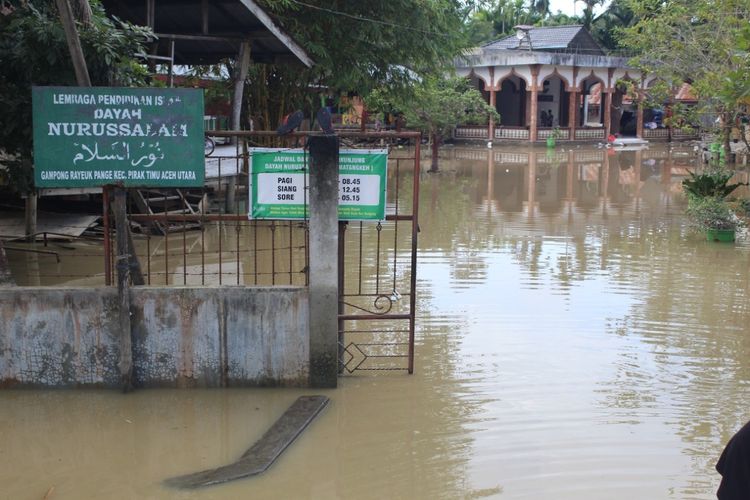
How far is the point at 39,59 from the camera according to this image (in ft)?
25.8

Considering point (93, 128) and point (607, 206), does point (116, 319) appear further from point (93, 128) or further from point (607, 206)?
point (607, 206)

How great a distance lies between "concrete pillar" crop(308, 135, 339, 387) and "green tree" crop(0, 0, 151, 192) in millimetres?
2553

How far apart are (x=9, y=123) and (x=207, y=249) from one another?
556cm

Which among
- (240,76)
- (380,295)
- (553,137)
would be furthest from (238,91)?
(553,137)

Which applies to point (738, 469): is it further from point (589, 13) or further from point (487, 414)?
point (589, 13)

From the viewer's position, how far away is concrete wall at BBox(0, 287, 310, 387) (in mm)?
6441

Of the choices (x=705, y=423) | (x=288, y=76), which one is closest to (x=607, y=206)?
(x=288, y=76)

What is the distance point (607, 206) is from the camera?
19.9 m

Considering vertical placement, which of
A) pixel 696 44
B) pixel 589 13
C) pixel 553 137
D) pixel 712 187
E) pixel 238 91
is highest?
pixel 589 13

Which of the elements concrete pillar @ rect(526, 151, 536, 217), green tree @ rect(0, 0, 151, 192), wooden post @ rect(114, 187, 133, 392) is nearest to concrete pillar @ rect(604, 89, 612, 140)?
concrete pillar @ rect(526, 151, 536, 217)

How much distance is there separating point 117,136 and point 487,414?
3.70m

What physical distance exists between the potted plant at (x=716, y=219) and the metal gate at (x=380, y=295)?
5.25 metres

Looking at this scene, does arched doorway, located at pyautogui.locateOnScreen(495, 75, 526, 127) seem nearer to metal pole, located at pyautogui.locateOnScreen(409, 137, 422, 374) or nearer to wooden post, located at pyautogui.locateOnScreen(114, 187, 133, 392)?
metal pole, located at pyautogui.locateOnScreen(409, 137, 422, 374)

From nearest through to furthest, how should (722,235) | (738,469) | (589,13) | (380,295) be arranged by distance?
(738,469), (380,295), (722,235), (589,13)
